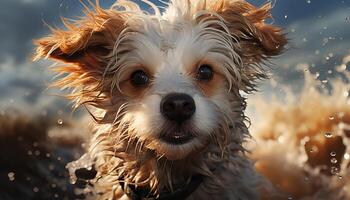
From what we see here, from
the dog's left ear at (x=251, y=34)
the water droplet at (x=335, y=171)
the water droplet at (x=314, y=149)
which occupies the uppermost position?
the water droplet at (x=314, y=149)

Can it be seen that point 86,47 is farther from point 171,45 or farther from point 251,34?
point 251,34

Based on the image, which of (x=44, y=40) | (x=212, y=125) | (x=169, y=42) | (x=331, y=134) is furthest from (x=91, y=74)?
(x=331, y=134)

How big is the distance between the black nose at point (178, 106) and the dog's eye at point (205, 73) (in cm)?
54

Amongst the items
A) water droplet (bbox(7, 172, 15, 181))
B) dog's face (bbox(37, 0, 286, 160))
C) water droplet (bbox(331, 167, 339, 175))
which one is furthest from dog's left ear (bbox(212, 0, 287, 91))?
water droplet (bbox(7, 172, 15, 181))

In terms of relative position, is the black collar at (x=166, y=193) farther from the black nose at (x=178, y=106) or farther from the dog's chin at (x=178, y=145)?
the black nose at (x=178, y=106)

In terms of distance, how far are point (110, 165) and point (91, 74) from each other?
Answer: 3.05ft

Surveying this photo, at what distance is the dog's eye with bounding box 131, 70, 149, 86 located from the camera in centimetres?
618

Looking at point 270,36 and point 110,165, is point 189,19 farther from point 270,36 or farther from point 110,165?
point 110,165

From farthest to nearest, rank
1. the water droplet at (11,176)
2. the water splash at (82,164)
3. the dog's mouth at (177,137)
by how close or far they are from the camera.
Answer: the water droplet at (11,176)
the water splash at (82,164)
the dog's mouth at (177,137)

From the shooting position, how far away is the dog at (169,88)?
5.93 m

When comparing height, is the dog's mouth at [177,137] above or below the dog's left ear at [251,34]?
below

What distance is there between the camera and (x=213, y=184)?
6.62m

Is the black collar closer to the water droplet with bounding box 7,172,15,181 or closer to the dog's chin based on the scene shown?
the dog's chin

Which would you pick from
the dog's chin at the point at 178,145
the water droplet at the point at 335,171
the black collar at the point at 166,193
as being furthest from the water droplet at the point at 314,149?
the dog's chin at the point at 178,145
